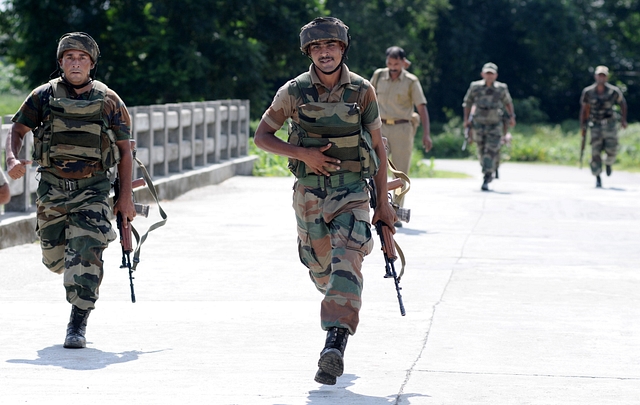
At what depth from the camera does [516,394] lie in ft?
17.9

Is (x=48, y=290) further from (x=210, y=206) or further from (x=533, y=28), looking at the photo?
(x=533, y=28)

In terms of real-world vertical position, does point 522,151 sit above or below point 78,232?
below

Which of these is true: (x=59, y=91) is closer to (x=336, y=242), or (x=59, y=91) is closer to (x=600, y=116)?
(x=336, y=242)

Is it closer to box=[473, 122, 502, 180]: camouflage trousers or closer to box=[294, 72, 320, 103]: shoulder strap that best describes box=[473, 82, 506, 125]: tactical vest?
box=[473, 122, 502, 180]: camouflage trousers

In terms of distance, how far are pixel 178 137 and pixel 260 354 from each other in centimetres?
1113

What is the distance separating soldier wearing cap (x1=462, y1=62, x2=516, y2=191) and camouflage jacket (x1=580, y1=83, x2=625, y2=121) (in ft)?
7.26

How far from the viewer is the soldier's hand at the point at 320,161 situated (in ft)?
18.8

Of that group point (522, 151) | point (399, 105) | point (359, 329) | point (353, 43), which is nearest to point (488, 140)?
point (399, 105)

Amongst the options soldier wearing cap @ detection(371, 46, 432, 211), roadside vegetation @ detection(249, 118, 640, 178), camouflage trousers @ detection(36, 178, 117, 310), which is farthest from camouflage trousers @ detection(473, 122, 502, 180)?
camouflage trousers @ detection(36, 178, 117, 310)

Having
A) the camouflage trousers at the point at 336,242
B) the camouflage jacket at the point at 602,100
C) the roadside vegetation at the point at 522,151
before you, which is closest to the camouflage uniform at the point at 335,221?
the camouflage trousers at the point at 336,242

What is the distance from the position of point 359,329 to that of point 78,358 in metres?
1.69

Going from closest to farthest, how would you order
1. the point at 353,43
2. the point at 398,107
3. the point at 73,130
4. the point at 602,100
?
the point at 73,130 < the point at 398,107 < the point at 602,100 < the point at 353,43

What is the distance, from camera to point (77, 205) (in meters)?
6.63

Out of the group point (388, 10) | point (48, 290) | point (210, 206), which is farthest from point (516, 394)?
point (388, 10)
